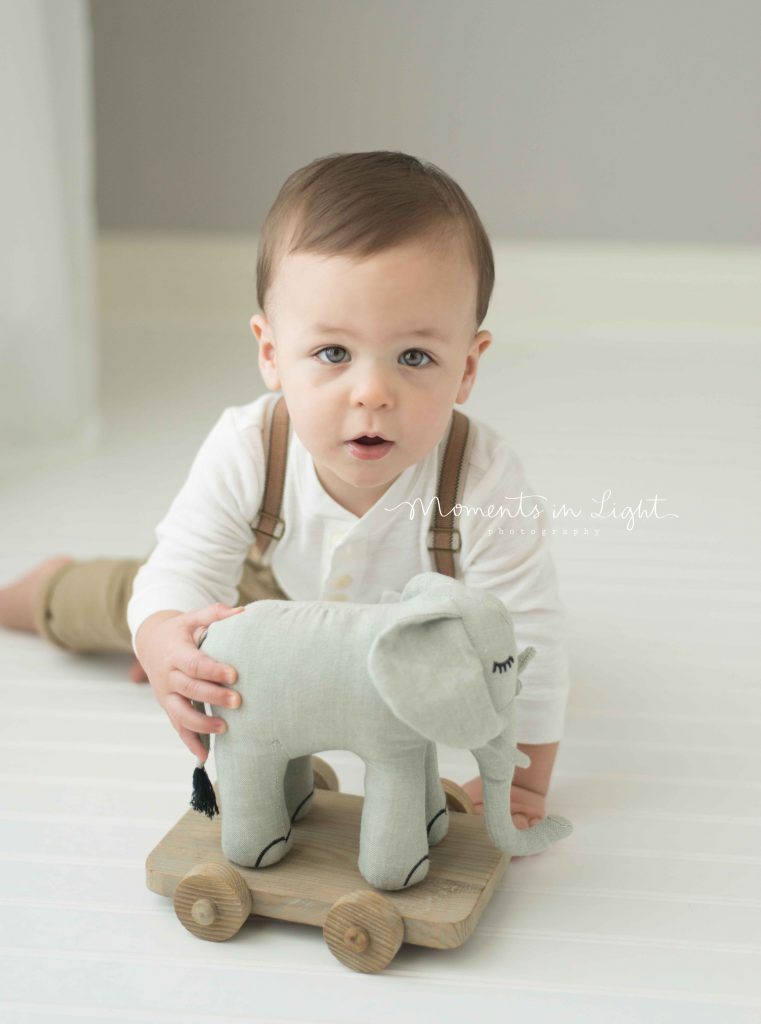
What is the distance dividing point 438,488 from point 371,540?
7 centimetres

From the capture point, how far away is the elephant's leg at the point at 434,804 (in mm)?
958

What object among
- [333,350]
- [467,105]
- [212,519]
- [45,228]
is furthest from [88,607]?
[467,105]

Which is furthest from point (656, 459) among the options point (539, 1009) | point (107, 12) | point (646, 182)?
point (107, 12)

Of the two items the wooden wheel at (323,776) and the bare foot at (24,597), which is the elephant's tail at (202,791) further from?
the bare foot at (24,597)

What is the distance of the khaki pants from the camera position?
1327 mm

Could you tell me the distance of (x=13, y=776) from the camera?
1154mm

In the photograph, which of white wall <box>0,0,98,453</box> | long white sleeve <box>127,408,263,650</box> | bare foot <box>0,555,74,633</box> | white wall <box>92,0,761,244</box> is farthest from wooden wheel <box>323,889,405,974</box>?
white wall <box>92,0,761,244</box>

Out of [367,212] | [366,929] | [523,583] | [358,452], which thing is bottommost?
[366,929]

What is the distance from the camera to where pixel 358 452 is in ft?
3.23

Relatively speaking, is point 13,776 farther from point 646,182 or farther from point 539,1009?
point 646,182

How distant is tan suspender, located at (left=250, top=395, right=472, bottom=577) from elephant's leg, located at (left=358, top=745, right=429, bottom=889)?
229 millimetres

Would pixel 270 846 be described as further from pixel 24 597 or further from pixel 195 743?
pixel 24 597

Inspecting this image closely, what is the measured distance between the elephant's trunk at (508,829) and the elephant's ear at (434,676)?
95 mm

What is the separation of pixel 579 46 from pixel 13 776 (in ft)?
6.37
